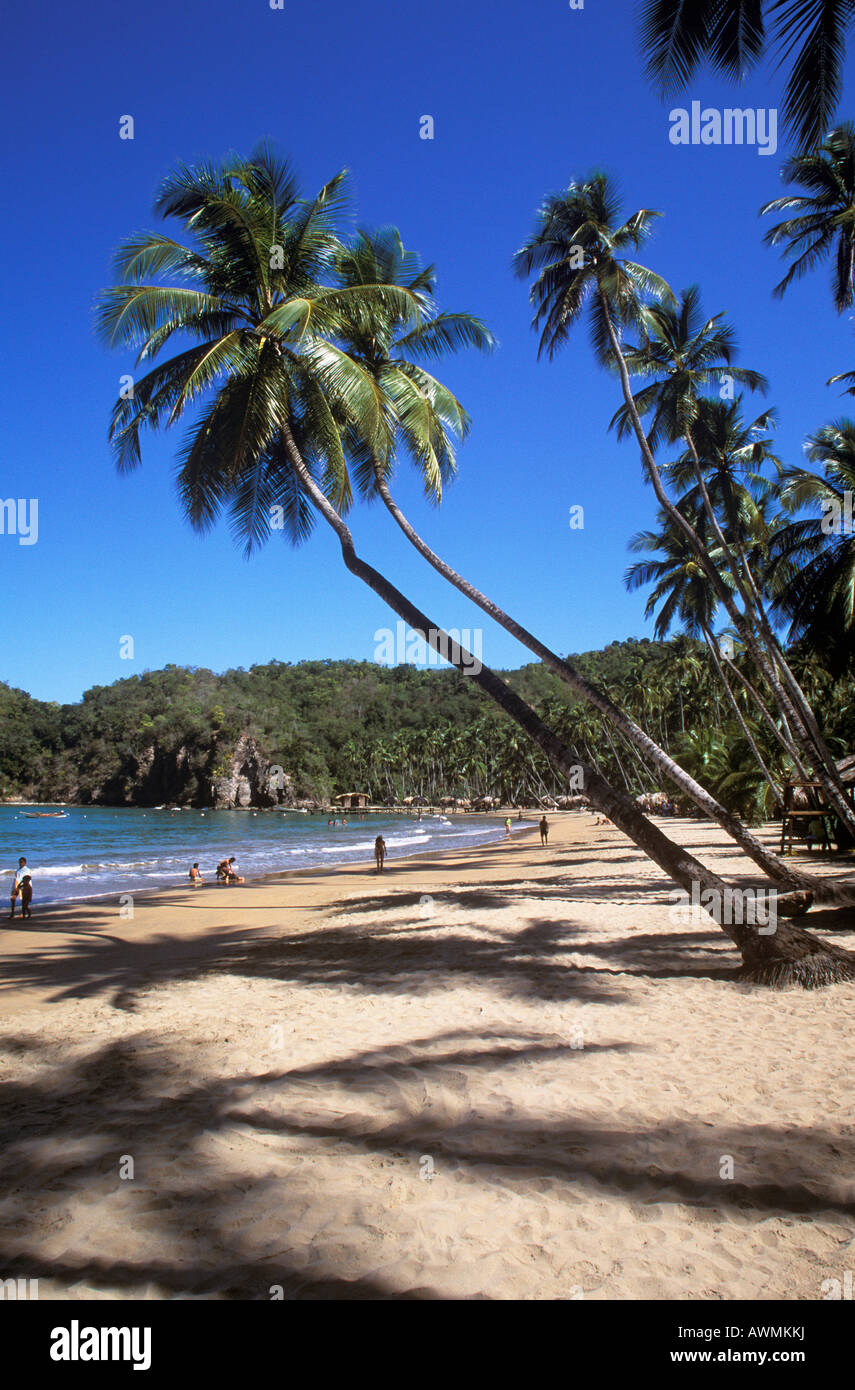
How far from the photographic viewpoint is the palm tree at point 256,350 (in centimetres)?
989

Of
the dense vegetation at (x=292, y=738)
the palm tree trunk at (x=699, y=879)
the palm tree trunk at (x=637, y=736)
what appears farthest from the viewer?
the dense vegetation at (x=292, y=738)

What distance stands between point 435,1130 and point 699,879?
4.05 m

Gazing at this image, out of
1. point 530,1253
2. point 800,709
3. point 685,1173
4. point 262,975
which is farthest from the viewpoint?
point 800,709

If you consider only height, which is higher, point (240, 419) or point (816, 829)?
point (240, 419)

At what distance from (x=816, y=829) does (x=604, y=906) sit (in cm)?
899

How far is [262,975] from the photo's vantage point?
8.51 meters

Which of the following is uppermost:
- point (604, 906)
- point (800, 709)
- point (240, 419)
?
point (240, 419)

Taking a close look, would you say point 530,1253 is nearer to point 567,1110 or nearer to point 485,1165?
point 485,1165

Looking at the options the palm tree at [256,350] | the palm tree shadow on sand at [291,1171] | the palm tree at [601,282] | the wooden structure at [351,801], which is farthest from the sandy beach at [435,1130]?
the wooden structure at [351,801]

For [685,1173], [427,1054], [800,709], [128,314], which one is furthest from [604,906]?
[128,314]

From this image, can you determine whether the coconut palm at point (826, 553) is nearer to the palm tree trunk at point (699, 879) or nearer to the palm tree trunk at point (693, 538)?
the palm tree trunk at point (693, 538)

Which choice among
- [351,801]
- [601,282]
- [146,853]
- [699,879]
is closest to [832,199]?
[601,282]

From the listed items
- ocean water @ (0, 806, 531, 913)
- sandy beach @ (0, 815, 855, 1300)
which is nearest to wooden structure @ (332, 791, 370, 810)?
ocean water @ (0, 806, 531, 913)

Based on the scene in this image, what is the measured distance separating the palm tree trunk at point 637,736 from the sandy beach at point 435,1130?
113 cm
